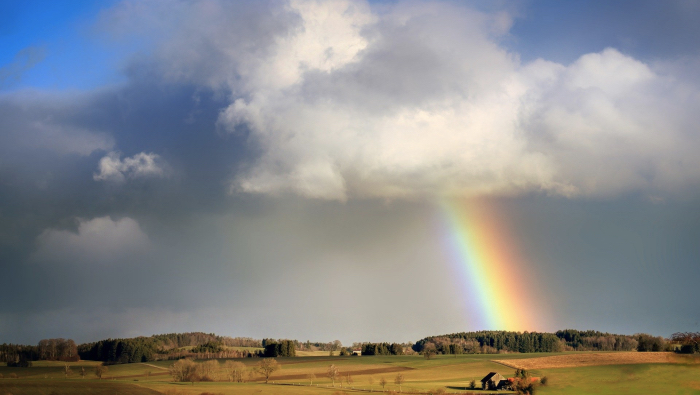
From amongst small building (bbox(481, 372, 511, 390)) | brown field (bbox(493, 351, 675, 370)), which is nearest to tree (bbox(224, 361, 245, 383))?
small building (bbox(481, 372, 511, 390))

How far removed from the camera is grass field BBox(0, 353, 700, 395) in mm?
47841

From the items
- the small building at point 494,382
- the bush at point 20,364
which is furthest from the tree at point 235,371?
the bush at point 20,364

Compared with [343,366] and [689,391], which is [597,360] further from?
[689,391]

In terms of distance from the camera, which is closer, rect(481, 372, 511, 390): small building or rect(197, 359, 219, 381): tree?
rect(481, 372, 511, 390): small building

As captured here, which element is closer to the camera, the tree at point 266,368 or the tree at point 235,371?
the tree at point 235,371

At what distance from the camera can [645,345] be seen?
496 ft

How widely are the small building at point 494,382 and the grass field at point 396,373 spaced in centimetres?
542

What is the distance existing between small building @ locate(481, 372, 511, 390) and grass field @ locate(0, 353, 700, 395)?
5423 millimetres

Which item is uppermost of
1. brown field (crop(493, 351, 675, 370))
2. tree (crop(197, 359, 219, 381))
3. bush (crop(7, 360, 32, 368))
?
brown field (crop(493, 351, 675, 370))

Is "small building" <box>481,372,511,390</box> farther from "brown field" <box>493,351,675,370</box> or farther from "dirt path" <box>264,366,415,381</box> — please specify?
"dirt path" <box>264,366,415,381</box>

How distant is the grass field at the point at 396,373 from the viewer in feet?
157

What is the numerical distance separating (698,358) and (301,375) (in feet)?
403

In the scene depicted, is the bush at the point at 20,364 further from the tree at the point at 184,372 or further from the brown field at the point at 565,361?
the brown field at the point at 565,361

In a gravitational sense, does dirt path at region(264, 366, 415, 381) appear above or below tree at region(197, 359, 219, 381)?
below
